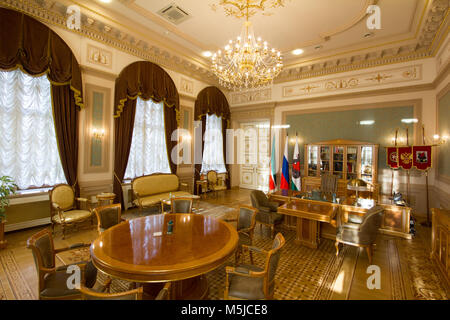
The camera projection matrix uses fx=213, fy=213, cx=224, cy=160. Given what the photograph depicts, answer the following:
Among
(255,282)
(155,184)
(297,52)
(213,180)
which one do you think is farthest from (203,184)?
(255,282)

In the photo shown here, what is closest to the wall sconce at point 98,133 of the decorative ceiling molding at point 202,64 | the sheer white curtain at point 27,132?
the sheer white curtain at point 27,132

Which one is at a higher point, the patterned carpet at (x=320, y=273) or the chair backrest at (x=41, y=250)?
A: the chair backrest at (x=41, y=250)

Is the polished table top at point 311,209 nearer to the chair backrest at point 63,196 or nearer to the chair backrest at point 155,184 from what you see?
the chair backrest at point 155,184

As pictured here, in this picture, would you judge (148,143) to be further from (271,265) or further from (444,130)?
(444,130)

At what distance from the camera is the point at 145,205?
515 cm

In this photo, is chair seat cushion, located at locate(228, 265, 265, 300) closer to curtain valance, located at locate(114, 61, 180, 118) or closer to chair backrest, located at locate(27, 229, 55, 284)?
chair backrest, located at locate(27, 229, 55, 284)

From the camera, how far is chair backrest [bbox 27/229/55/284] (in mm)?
1824

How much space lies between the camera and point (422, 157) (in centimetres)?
492

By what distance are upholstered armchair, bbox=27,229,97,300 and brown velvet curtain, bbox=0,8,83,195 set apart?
2.96 m

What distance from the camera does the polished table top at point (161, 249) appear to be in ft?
5.59

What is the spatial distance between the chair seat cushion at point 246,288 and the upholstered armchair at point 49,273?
1326mm

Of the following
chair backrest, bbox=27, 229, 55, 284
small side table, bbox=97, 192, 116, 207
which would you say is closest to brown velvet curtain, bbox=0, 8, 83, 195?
small side table, bbox=97, 192, 116, 207

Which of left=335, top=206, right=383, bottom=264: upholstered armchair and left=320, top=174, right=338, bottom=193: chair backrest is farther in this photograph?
left=320, top=174, right=338, bottom=193: chair backrest

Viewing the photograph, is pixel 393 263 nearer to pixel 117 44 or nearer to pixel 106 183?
pixel 106 183
